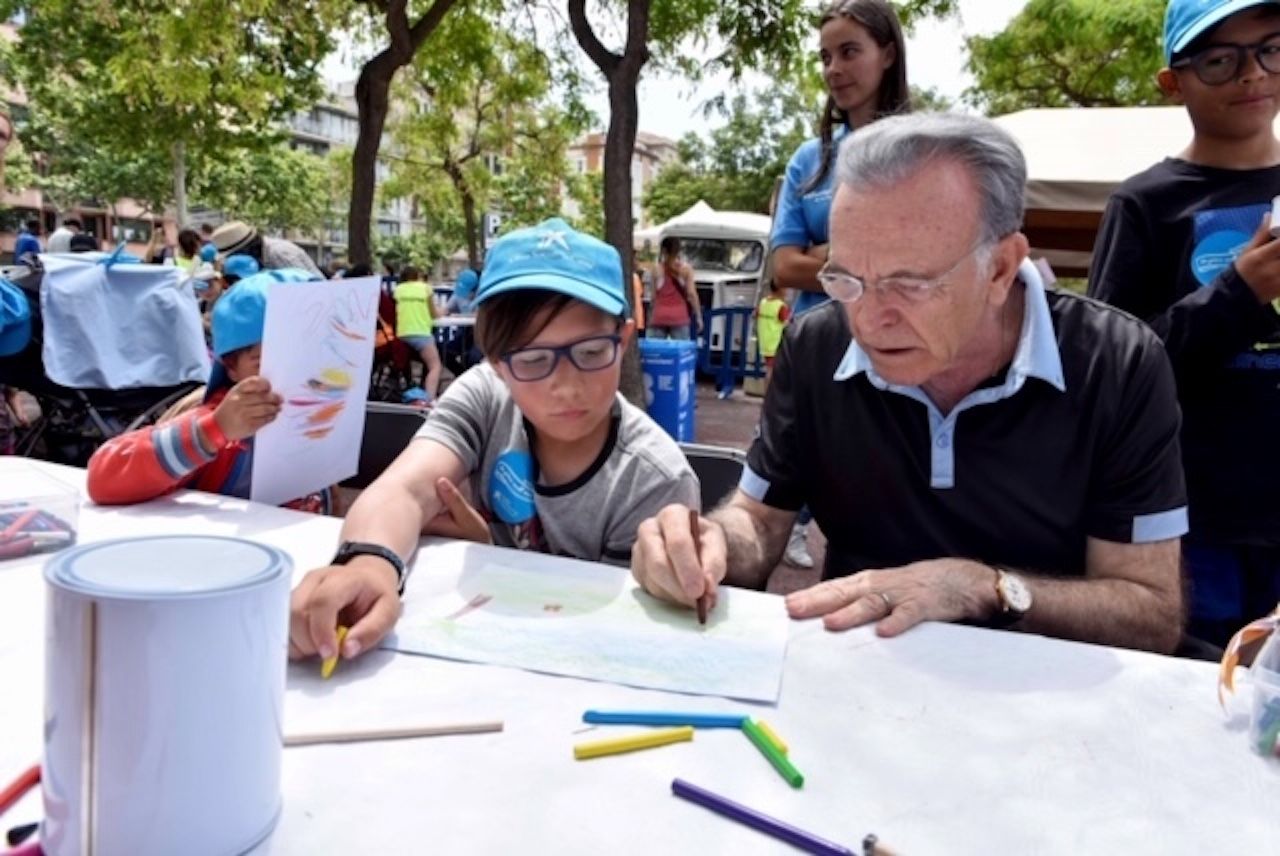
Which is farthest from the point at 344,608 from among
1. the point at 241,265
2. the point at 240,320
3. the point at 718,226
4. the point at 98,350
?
the point at 718,226

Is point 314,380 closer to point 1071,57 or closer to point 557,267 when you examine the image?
point 557,267

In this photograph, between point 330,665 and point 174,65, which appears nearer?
point 330,665

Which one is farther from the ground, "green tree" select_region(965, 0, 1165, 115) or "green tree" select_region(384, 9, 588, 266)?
"green tree" select_region(965, 0, 1165, 115)

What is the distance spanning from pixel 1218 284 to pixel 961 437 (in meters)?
0.61

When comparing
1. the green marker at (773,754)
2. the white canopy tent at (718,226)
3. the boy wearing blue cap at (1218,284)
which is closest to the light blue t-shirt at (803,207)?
the boy wearing blue cap at (1218,284)

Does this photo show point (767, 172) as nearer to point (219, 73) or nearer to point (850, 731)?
point (219, 73)

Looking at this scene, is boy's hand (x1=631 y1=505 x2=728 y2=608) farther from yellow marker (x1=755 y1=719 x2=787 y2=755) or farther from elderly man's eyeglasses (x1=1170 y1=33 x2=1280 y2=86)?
elderly man's eyeglasses (x1=1170 y1=33 x2=1280 y2=86)

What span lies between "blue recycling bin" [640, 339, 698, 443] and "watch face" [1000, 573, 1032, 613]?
414cm

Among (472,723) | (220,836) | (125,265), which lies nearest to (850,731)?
(472,723)

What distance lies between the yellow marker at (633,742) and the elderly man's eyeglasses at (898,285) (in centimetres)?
79

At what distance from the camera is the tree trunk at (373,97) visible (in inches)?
326

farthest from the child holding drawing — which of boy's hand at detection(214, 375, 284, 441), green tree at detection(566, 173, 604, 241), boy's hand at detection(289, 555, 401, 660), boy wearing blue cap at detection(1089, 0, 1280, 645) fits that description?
green tree at detection(566, 173, 604, 241)

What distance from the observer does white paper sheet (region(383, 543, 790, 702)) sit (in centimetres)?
109

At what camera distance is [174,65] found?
25.3 ft
